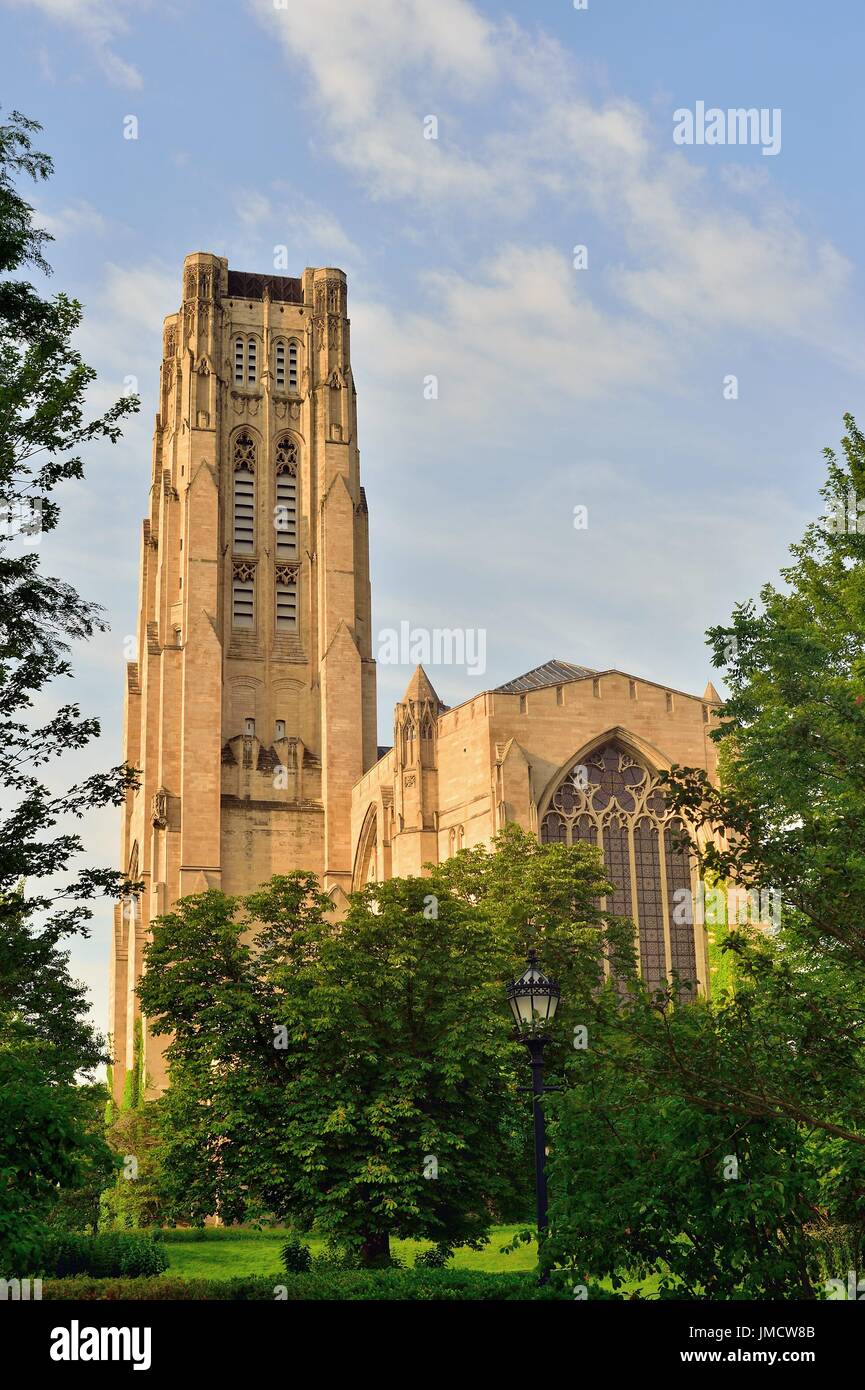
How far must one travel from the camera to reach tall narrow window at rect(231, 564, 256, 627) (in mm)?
71250

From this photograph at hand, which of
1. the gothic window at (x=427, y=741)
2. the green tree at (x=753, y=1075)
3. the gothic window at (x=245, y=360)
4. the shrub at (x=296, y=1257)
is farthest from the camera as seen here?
the gothic window at (x=245, y=360)

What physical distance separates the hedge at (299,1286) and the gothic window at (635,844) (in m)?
26.1

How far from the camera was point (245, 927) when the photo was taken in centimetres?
3472

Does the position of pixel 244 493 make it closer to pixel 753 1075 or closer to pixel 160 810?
pixel 160 810

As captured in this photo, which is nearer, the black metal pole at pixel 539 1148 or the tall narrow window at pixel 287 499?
the black metal pole at pixel 539 1148

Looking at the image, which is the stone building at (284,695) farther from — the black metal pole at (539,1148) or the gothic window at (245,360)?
the black metal pole at (539,1148)

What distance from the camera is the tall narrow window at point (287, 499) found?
72625 mm

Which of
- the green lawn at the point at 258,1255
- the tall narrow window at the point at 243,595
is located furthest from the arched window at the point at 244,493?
the green lawn at the point at 258,1255

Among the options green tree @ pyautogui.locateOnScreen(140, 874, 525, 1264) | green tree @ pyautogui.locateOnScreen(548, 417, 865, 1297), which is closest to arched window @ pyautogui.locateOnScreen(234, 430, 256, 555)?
green tree @ pyautogui.locateOnScreen(140, 874, 525, 1264)

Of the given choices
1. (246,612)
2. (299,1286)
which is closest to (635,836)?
(246,612)

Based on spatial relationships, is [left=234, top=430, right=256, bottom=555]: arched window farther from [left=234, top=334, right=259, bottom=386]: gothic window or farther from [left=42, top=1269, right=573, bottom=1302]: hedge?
[left=42, top=1269, right=573, bottom=1302]: hedge
